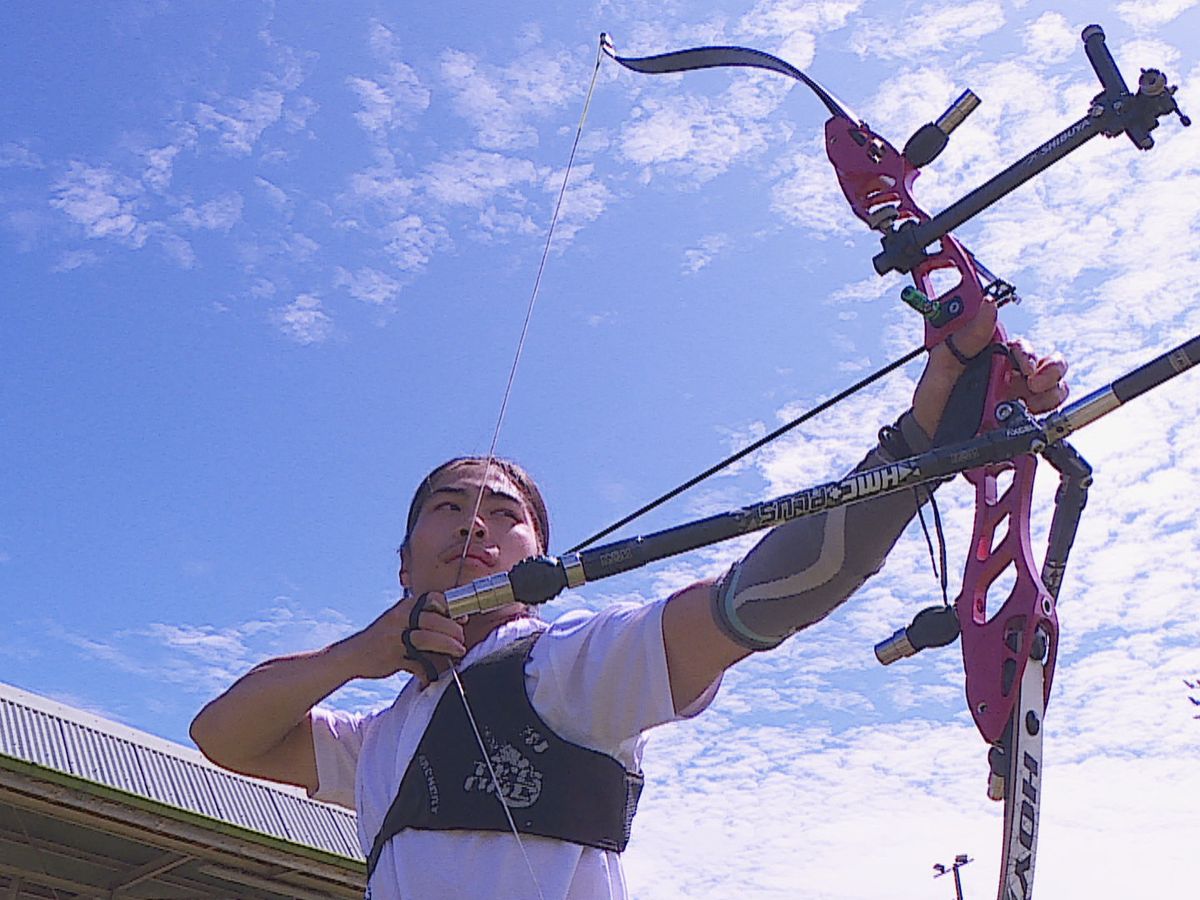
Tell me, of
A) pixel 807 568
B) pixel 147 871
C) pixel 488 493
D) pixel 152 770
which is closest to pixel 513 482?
pixel 488 493

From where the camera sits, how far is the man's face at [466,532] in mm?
2076

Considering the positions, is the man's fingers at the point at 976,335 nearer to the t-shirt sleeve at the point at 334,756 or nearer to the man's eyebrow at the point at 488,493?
the man's eyebrow at the point at 488,493

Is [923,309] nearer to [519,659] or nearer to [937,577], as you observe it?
[937,577]

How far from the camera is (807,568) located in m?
1.53

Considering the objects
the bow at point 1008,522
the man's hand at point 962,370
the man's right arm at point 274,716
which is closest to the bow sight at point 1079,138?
the bow at point 1008,522

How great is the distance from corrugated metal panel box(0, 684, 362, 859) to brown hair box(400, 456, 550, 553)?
424cm

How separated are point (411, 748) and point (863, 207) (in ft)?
3.63

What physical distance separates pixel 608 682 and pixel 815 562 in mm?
329

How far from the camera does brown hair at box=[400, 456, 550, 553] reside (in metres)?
2.25

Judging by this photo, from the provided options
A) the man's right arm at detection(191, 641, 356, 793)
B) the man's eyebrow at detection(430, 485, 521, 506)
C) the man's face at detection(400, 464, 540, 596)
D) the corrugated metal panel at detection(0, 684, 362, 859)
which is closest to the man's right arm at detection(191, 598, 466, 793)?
the man's right arm at detection(191, 641, 356, 793)

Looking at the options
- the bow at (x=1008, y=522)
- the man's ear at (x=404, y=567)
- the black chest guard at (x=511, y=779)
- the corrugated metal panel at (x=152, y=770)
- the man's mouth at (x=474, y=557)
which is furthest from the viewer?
the corrugated metal panel at (x=152, y=770)

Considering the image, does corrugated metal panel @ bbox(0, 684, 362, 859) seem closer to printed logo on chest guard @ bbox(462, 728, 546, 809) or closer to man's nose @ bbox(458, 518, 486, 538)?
man's nose @ bbox(458, 518, 486, 538)

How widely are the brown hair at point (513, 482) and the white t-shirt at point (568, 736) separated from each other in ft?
1.55

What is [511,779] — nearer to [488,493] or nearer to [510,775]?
[510,775]
